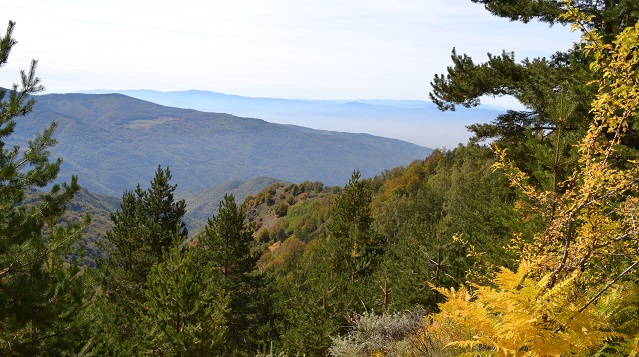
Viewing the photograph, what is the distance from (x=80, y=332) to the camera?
8.36 metres

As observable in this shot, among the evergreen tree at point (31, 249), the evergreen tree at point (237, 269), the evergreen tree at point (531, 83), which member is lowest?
the evergreen tree at point (237, 269)

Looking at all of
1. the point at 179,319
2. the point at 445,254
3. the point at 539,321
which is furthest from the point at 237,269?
the point at 539,321

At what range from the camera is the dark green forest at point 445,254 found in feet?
10.1

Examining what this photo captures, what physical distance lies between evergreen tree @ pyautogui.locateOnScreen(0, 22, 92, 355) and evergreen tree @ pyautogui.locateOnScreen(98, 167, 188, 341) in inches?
355

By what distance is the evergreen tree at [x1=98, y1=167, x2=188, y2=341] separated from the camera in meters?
18.5

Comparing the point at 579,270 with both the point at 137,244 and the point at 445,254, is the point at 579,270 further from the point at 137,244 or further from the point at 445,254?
the point at 137,244

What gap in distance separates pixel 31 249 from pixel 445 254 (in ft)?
41.8

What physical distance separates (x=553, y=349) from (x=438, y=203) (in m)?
52.7

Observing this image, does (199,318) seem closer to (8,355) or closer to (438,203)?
(8,355)

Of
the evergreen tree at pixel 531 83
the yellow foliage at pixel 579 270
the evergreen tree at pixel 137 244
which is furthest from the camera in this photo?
the evergreen tree at pixel 137 244

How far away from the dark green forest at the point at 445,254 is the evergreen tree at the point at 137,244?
9cm

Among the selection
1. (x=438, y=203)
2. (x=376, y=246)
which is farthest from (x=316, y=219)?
(x=376, y=246)

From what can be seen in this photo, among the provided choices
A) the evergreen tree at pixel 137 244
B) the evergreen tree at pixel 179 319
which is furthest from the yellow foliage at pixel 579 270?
the evergreen tree at pixel 137 244

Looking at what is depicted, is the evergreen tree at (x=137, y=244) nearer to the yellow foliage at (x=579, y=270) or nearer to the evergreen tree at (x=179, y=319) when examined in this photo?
the evergreen tree at (x=179, y=319)
